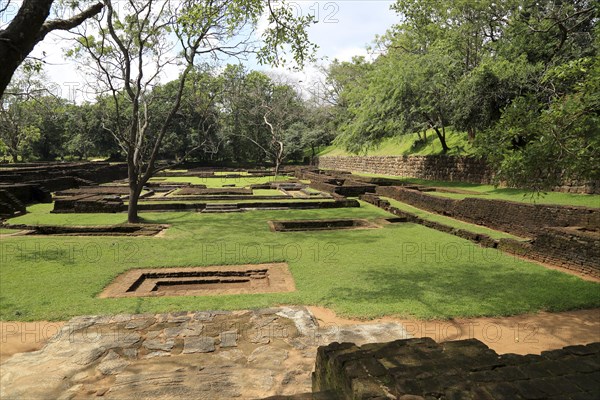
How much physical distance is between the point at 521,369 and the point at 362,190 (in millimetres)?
16106

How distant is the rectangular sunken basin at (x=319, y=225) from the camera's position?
11.0 metres

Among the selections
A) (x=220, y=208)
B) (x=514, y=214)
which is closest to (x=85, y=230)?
(x=220, y=208)

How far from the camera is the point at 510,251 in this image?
7.98 meters

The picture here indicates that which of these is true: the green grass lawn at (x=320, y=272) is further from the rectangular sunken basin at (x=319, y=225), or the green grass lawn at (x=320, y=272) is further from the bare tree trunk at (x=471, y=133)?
the bare tree trunk at (x=471, y=133)

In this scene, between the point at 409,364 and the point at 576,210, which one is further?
the point at 576,210

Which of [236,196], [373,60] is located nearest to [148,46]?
[236,196]

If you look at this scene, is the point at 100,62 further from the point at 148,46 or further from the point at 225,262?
the point at 225,262

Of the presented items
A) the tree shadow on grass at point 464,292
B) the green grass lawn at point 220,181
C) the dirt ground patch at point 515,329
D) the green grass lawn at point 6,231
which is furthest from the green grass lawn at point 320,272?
the green grass lawn at point 220,181

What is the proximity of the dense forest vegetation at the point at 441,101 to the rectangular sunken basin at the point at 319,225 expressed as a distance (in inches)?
156

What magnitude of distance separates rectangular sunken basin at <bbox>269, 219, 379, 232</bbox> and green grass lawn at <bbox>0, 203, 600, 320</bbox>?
511mm

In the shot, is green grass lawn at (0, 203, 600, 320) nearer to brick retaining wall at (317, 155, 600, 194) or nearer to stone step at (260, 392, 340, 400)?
stone step at (260, 392, 340, 400)

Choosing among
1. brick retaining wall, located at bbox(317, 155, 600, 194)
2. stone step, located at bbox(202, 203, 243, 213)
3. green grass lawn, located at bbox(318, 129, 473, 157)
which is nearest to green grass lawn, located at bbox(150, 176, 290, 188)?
green grass lawn, located at bbox(318, 129, 473, 157)

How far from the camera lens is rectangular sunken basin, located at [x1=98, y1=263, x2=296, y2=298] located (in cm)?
604

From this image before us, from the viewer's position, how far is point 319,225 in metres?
11.2
